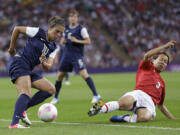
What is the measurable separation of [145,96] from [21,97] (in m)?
2.04

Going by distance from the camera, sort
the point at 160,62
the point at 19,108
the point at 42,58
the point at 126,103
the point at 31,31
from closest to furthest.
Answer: the point at 19,108
the point at 42,58
the point at 31,31
the point at 126,103
the point at 160,62

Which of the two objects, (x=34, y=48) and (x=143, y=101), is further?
(x=143, y=101)

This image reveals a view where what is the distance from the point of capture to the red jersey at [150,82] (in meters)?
6.31

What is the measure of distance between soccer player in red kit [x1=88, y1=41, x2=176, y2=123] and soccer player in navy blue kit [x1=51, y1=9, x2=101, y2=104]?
367 cm

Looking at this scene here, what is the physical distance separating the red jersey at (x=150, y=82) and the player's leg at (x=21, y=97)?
1921 mm

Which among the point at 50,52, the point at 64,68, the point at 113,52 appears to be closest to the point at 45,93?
the point at 50,52

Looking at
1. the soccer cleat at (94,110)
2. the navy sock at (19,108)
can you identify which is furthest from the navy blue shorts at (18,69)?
the soccer cleat at (94,110)

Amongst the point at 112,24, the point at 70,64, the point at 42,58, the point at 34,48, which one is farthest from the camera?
the point at 112,24

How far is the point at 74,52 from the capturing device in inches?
407

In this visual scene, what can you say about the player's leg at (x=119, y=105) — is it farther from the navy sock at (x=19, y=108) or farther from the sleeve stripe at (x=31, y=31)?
the sleeve stripe at (x=31, y=31)

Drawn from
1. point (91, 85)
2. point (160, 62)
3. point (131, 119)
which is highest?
point (160, 62)

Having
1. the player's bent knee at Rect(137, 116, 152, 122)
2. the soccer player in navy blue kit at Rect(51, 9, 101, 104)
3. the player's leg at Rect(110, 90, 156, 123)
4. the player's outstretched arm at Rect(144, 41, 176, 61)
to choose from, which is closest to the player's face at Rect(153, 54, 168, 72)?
the player's outstretched arm at Rect(144, 41, 176, 61)

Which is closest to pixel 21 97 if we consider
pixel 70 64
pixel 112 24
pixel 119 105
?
pixel 119 105

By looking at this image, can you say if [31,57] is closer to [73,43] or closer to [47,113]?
[47,113]
